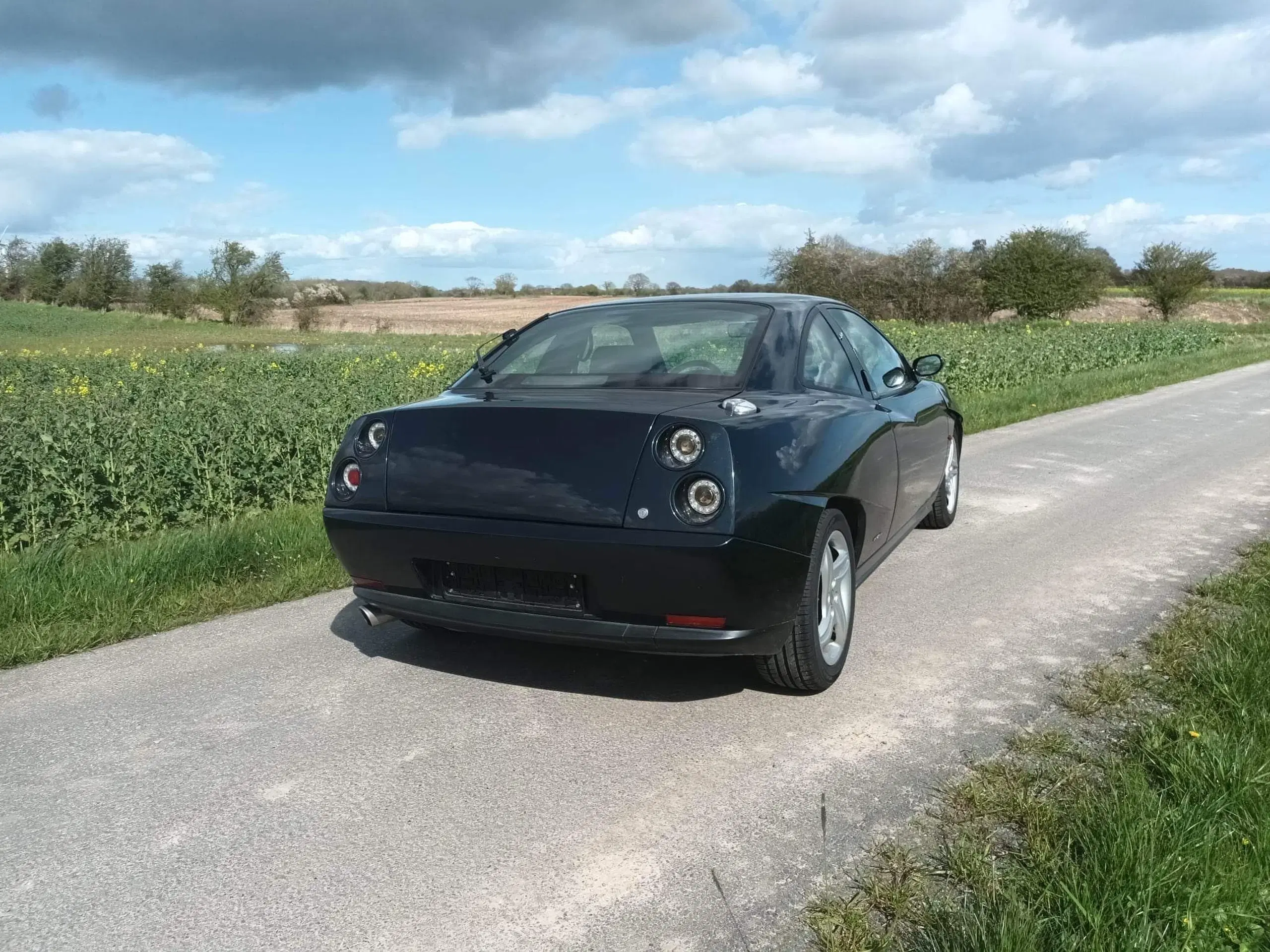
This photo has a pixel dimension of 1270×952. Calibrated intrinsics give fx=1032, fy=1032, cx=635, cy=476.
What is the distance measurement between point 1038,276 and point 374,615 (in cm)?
5356

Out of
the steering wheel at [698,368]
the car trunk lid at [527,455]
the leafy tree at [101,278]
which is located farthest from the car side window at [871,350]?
the leafy tree at [101,278]

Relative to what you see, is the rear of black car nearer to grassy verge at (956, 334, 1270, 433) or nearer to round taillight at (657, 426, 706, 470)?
round taillight at (657, 426, 706, 470)

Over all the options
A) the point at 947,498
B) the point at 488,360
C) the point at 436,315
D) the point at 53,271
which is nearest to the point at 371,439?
the point at 488,360

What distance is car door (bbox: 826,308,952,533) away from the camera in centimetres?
502

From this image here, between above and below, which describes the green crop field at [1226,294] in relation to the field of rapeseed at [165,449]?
above

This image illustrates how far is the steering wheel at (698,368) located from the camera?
13.2 ft

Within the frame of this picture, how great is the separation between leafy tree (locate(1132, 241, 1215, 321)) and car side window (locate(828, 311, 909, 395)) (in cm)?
6369

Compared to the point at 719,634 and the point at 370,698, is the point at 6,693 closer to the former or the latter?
the point at 370,698

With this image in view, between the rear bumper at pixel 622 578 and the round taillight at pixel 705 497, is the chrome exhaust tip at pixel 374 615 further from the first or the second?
the round taillight at pixel 705 497

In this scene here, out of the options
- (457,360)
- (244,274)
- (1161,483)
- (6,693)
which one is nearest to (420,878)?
(6,693)

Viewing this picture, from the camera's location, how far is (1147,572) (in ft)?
18.0

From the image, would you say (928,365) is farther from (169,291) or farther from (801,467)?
(169,291)

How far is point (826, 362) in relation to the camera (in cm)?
457

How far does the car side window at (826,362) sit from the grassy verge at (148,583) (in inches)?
110
